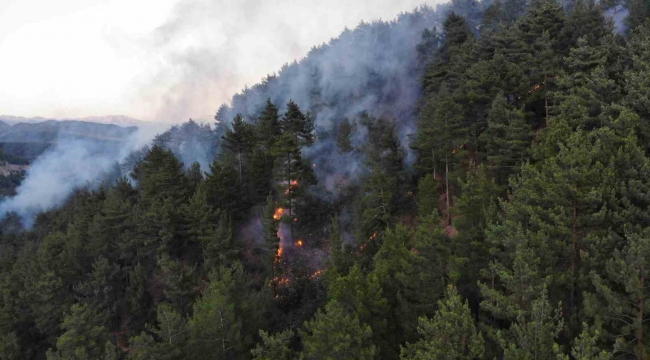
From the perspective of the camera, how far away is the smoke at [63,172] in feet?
261

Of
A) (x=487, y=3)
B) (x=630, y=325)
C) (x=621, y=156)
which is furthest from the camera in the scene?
(x=487, y=3)

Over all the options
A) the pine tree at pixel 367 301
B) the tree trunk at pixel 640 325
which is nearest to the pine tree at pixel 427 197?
the pine tree at pixel 367 301

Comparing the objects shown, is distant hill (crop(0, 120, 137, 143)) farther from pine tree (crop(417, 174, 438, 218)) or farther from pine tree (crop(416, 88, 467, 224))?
pine tree (crop(417, 174, 438, 218))

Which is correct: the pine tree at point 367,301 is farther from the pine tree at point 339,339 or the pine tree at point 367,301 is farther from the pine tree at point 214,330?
the pine tree at point 214,330

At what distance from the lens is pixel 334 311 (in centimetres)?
1736

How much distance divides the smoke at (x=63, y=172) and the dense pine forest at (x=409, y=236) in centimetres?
2074

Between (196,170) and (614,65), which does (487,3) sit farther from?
(196,170)

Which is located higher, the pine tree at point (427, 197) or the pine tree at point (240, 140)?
the pine tree at point (240, 140)

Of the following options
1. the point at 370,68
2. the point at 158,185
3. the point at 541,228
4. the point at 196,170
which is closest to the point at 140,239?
the point at 158,185

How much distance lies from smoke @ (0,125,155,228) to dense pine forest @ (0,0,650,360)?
20742 mm

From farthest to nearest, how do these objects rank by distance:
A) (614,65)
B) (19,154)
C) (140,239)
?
(19,154), (140,239), (614,65)

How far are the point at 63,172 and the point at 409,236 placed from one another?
311 ft

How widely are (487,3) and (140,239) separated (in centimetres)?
8127

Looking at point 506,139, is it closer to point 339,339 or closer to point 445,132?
point 445,132
